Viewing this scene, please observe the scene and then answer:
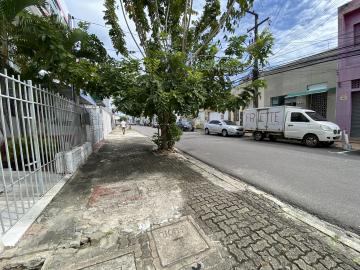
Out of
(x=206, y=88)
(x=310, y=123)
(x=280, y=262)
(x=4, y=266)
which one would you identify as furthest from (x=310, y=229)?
(x=310, y=123)

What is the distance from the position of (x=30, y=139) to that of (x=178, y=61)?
4.40 m

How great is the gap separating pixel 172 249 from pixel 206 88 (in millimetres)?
5806

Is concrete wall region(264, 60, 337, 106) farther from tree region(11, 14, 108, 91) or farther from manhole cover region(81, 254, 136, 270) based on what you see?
manhole cover region(81, 254, 136, 270)

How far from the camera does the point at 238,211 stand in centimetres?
349

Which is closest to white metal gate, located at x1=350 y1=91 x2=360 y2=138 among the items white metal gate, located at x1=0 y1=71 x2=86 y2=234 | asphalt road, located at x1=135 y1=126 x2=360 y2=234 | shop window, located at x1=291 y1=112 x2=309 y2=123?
shop window, located at x1=291 y1=112 x2=309 y2=123

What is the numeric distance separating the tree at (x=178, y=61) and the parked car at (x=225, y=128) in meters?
9.12

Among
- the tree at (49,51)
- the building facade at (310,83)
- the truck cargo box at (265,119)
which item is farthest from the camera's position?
the building facade at (310,83)

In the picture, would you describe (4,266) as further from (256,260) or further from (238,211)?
(238,211)

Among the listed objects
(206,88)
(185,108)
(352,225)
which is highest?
(206,88)

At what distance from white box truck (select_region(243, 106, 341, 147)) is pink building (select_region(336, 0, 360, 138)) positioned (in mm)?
2688

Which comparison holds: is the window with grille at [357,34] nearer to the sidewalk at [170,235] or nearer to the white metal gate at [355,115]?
the white metal gate at [355,115]

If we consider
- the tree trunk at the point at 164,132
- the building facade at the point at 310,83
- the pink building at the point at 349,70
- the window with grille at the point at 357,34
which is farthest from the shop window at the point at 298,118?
the tree trunk at the point at 164,132

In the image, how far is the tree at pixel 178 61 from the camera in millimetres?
6074

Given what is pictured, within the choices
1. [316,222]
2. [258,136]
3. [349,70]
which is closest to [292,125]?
[258,136]
